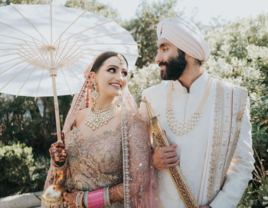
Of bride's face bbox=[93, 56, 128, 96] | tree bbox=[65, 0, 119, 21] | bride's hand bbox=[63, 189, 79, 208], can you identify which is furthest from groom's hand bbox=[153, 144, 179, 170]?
tree bbox=[65, 0, 119, 21]

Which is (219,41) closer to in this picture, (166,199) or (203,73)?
(203,73)

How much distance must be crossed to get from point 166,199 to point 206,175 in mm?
343

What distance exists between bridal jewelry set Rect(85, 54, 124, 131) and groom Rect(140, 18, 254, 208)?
41 cm

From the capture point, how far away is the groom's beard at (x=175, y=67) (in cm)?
183

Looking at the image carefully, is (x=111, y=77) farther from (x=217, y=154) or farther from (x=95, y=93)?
(x=217, y=154)

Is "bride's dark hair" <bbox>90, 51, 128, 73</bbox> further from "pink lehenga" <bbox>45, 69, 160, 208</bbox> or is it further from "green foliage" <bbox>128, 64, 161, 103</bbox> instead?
"green foliage" <bbox>128, 64, 161, 103</bbox>

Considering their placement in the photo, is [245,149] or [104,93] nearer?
[245,149]

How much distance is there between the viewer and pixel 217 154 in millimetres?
1747

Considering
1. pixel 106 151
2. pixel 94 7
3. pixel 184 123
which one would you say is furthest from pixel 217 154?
pixel 94 7

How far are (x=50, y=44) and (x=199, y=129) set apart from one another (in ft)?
4.90

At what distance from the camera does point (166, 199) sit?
180 centimetres

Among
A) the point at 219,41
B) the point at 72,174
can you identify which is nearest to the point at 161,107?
the point at 72,174

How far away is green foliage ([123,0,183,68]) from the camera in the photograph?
10477 mm

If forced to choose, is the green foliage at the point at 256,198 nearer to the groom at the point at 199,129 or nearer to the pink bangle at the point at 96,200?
the groom at the point at 199,129
